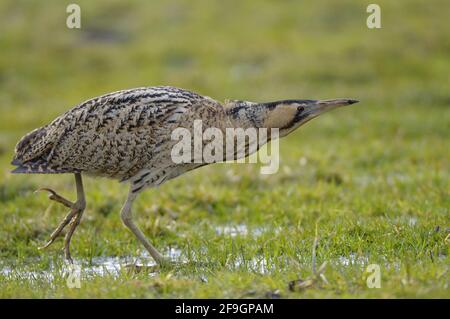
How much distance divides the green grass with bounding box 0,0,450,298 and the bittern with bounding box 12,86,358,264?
722mm

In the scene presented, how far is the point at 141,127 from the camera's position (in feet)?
20.0

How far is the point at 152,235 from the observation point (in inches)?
276

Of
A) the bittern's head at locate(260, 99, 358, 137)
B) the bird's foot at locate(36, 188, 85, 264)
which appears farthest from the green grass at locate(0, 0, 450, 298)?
the bittern's head at locate(260, 99, 358, 137)

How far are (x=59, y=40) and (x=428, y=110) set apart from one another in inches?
372

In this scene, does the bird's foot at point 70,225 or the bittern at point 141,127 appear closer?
the bittern at point 141,127

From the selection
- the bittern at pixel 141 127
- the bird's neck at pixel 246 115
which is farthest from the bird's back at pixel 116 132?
the bird's neck at pixel 246 115

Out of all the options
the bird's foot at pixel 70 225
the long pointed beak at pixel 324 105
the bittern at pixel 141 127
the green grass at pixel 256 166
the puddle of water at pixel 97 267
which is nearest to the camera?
the green grass at pixel 256 166

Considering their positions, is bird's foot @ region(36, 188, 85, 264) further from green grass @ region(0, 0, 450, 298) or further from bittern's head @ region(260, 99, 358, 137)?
bittern's head @ region(260, 99, 358, 137)

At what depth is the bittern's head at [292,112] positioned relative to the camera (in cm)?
602

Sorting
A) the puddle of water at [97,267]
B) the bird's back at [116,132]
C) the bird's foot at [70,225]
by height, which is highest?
the bird's back at [116,132]

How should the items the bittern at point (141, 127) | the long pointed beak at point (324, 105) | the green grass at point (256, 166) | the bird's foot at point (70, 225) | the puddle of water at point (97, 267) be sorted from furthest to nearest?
the bird's foot at point (70, 225)
the bittern at point (141, 127)
the long pointed beak at point (324, 105)
the puddle of water at point (97, 267)
the green grass at point (256, 166)

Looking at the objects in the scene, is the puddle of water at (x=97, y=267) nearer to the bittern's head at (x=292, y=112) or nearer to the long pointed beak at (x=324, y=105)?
the bittern's head at (x=292, y=112)
